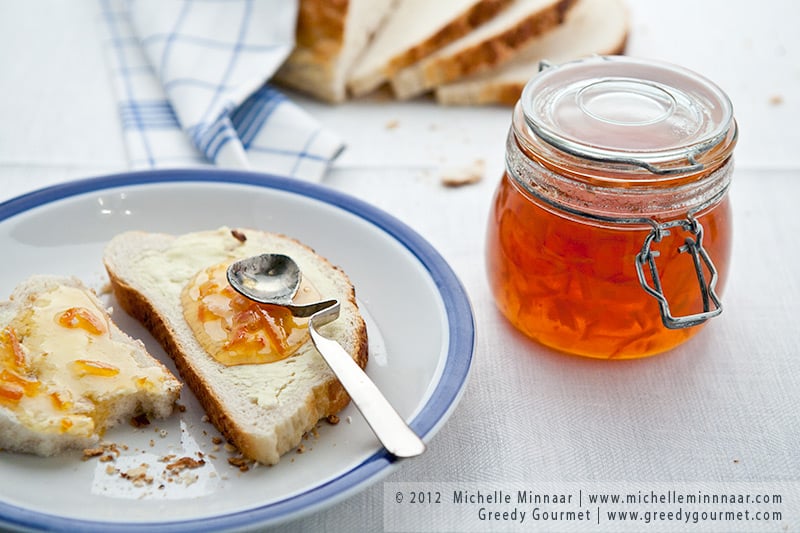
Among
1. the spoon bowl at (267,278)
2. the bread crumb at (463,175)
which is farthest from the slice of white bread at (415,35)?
the spoon bowl at (267,278)

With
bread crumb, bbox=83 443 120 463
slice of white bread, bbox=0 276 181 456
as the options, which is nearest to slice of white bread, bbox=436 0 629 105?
slice of white bread, bbox=0 276 181 456

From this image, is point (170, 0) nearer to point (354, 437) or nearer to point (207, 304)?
point (207, 304)

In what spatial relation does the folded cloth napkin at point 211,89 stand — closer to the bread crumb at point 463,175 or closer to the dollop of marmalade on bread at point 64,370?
the bread crumb at point 463,175

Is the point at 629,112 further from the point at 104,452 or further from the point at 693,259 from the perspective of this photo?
the point at 104,452

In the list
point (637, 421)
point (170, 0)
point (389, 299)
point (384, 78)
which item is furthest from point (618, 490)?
point (170, 0)

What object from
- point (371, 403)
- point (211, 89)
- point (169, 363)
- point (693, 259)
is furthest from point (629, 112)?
point (211, 89)

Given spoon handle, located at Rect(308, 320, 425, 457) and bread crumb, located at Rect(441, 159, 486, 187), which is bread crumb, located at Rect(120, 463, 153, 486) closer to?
spoon handle, located at Rect(308, 320, 425, 457)
